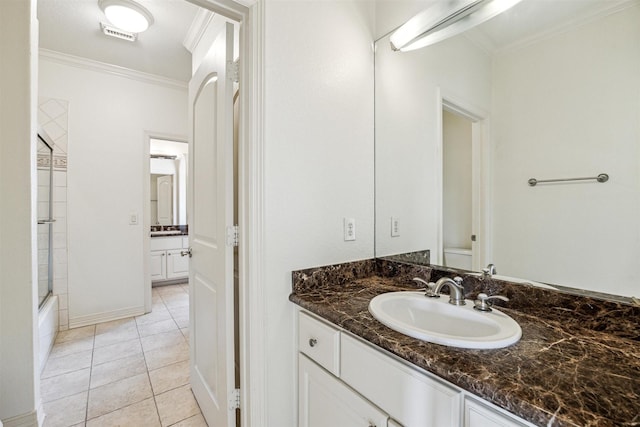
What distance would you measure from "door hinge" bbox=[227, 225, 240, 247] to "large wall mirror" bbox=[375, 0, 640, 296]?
0.75 metres

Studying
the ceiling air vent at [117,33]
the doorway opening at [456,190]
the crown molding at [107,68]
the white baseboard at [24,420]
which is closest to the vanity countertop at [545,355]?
the doorway opening at [456,190]

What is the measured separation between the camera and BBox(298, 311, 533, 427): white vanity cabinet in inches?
24.6

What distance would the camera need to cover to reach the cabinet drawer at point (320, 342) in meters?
0.95

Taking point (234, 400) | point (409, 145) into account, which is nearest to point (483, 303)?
point (409, 145)

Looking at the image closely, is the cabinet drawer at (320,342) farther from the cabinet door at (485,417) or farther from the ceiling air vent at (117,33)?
the ceiling air vent at (117,33)

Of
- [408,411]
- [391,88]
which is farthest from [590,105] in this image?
[408,411]

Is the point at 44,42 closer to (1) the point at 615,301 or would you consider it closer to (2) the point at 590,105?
(2) the point at 590,105

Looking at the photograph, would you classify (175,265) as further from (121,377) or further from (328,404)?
(328,404)

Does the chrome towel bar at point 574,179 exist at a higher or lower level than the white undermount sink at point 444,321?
higher

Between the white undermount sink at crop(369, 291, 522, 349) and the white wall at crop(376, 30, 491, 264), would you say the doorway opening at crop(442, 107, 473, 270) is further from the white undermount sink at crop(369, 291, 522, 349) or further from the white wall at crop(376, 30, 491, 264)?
the white undermount sink at crop(369, 291, 522, 349)

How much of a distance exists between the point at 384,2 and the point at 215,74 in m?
0.98

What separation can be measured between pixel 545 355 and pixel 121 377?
7.99 ft

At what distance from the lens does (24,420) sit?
135 centimetres

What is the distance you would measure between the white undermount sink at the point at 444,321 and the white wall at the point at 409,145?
0.37 m
